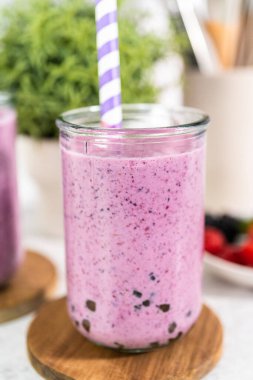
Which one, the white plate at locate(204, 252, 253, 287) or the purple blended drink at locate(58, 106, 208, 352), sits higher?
the purple blended drink at locate(58, 106, 208, 352)

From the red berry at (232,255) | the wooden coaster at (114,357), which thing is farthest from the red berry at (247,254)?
the wooden coaster at (114,357)

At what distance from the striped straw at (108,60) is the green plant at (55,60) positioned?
1.09 feet

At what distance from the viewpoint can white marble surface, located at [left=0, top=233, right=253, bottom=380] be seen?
2.27ft

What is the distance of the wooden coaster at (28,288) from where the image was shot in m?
0.82

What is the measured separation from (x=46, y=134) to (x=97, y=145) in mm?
422

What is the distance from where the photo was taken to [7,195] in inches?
33.5

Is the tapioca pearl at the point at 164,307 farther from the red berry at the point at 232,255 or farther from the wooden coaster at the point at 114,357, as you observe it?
the red berry at the point at 232,255

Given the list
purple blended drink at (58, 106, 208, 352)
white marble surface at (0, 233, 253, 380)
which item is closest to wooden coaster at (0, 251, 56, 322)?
white marble surface at (0, 233, 253, 380)

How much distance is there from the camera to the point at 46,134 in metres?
1.04

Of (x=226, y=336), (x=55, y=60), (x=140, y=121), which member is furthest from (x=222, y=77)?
(x=226, y=336)

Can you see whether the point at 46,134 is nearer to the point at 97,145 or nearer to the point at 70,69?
the point at 70,69

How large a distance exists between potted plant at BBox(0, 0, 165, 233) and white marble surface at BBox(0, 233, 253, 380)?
22cm

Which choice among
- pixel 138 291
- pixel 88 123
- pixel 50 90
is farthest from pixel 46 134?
pixel 138 291

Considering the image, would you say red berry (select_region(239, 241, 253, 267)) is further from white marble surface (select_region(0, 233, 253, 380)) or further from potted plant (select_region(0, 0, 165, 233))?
potted plant (select_region(0, 0, 165, 233))
